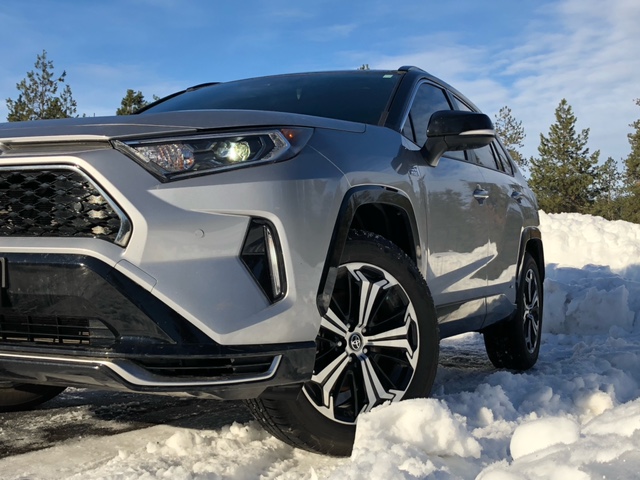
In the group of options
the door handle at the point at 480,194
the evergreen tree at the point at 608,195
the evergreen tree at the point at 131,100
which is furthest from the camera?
the evergreen tree at the point at 608,195

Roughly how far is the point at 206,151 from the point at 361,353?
997mm

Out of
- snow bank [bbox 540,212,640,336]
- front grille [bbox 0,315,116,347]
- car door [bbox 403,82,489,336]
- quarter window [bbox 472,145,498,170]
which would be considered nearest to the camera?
front grille [bbox 0,315,116,347]

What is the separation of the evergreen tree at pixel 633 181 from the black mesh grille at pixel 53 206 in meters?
43.1

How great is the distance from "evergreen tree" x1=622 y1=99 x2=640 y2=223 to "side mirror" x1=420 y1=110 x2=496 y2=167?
136ft

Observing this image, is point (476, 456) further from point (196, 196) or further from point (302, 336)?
point (196, 196)

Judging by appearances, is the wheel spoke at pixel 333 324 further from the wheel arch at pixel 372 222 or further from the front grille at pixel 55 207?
the front grille at pixel 55 207

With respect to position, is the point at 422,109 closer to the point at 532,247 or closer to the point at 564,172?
the point at 532,247

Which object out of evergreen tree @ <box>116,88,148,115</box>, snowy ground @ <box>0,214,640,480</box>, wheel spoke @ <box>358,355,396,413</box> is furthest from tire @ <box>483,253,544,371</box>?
evergreen tree @ <box>116,88,148,115</box>

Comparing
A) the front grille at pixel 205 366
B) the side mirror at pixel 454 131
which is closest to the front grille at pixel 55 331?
the front grille at pixel 205 366

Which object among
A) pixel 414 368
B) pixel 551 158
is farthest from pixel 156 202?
pixel 551 158

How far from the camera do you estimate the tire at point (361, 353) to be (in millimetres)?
2688

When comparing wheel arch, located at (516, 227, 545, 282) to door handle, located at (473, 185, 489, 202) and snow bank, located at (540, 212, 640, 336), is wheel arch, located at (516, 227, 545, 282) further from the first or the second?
snow bank, located at (540, 212, 640, 336)

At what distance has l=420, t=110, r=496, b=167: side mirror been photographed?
3.44m

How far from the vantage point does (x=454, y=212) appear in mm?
3811
